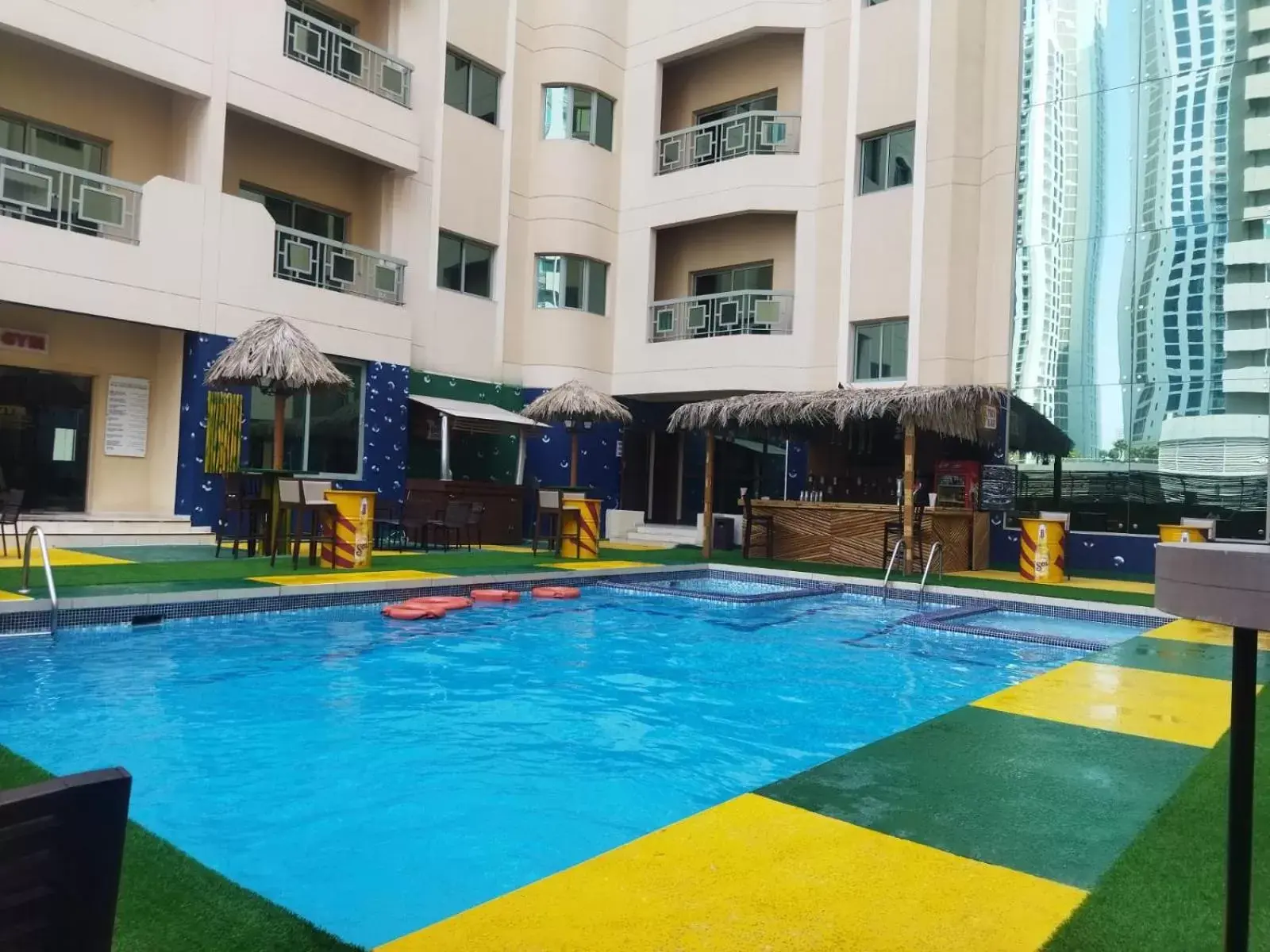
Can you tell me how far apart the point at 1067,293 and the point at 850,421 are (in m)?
4.08

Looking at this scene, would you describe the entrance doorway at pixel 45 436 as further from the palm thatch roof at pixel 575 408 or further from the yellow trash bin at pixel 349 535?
the palm thatch roof at pixel 575 408

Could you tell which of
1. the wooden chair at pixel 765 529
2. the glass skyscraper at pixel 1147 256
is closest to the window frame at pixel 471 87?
the wooden chair at pixel 765 529

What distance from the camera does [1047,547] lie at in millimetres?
12883

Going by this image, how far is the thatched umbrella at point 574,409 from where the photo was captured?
15883 mm

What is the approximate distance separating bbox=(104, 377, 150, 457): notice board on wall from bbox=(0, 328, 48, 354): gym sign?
0.97m

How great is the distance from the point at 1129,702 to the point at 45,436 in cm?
1362

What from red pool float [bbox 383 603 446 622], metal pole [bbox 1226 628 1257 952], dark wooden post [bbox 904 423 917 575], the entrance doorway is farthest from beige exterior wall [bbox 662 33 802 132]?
metal pole [bbox 1226 628 1257 952]

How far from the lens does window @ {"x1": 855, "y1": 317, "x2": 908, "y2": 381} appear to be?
1627cm

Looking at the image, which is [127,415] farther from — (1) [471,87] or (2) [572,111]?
(2) [572,111]

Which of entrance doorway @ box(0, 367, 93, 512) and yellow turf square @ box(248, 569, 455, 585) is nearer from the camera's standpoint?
yellow turf square @ box(248, 569, 455, 585)

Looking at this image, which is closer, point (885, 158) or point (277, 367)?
point (277, 367)

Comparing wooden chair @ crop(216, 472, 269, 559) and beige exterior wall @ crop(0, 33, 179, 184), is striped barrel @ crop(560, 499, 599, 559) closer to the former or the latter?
wooden chair @ crop(216, 472, 269, 559)

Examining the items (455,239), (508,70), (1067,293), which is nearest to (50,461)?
(455,239)

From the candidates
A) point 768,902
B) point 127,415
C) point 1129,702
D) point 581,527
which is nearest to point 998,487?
point 581,527
